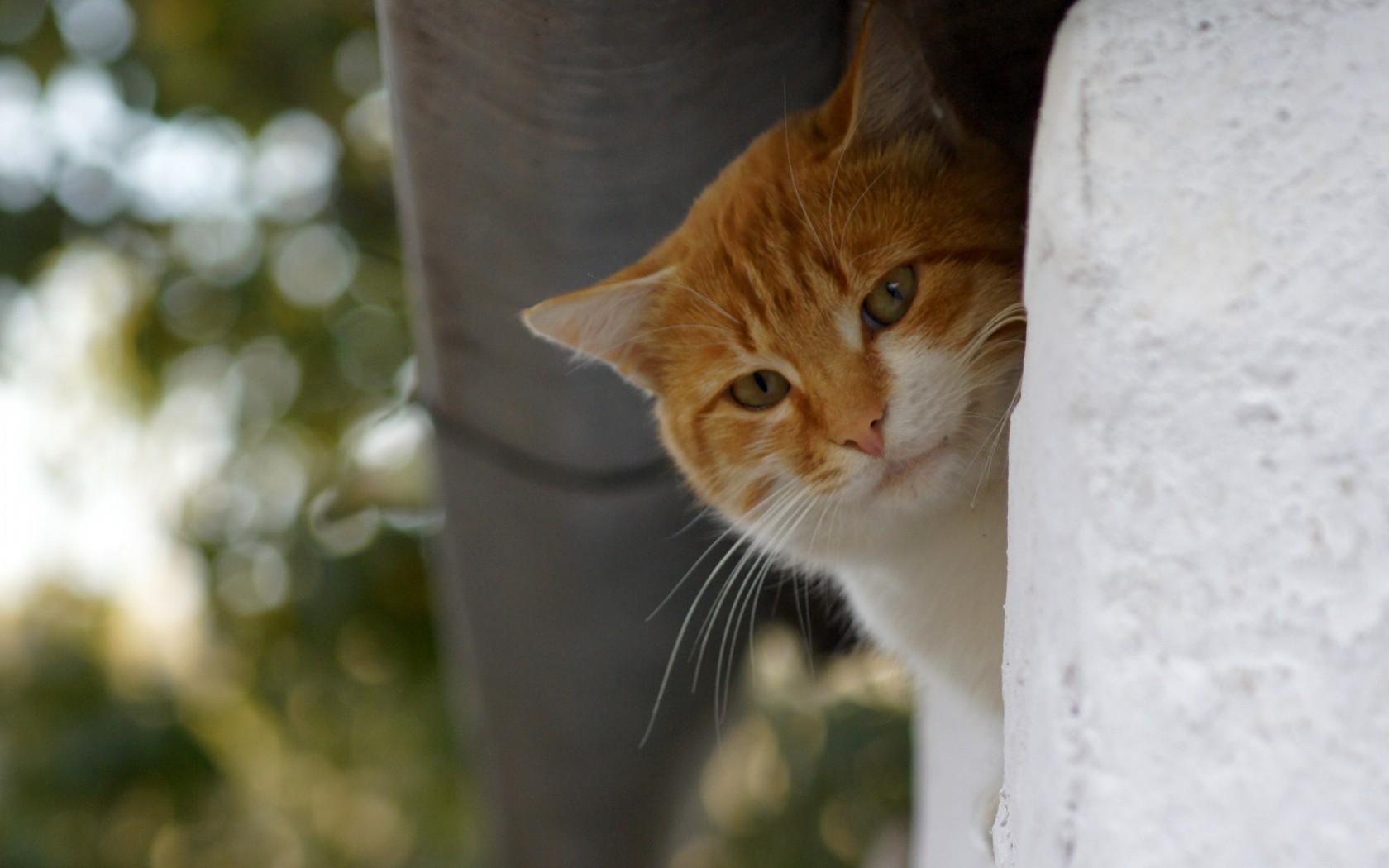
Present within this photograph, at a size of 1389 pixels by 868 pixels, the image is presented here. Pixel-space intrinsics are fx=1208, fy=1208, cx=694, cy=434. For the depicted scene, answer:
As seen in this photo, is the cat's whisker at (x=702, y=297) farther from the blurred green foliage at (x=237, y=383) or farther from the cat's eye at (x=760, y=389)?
the blurred green foliage at (x=237, y=383)

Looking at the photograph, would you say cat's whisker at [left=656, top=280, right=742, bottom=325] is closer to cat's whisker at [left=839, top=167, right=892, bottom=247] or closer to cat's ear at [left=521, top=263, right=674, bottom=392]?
cat's ear at [left=521, top=263, right=674, bottom=392]

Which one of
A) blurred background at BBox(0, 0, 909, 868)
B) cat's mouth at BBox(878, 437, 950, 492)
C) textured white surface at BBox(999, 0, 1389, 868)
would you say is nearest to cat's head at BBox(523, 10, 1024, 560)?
cat's mouth at BBox(878, 437, 950, 492)

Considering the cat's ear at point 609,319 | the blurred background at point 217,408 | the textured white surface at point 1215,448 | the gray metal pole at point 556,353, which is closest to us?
the textured white surface at point 1215,448

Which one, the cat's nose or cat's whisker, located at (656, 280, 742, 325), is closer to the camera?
the cat's nose

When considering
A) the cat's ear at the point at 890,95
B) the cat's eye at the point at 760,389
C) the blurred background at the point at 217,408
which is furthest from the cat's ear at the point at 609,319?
the blurred background at the point at 217,408

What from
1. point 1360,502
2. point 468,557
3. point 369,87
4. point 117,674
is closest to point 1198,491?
point 1360,502

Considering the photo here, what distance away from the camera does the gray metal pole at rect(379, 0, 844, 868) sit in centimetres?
107

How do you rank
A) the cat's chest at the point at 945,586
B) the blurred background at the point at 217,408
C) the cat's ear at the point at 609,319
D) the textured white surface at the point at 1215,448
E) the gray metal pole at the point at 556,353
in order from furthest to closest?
the blurred background at the point at 217,408
the cat's ear at the point at 609,319
the cat's chest at the point at 945,586
the gray metal pole at the point at 556,353
the textured white surface at the point at 1215,448

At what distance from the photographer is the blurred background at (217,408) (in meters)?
3.00

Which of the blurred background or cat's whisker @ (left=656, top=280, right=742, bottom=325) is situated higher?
cat's whisker @ (left=656, top=280, right=742, bottom=325)

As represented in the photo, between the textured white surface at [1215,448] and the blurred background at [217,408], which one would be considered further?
the blurred background at [217,408]

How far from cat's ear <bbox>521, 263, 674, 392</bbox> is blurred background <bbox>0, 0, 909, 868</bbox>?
142 centimetres

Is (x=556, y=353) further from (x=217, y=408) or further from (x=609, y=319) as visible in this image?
(x=217, y=408)

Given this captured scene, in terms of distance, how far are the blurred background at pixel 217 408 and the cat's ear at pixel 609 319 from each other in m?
1.42
